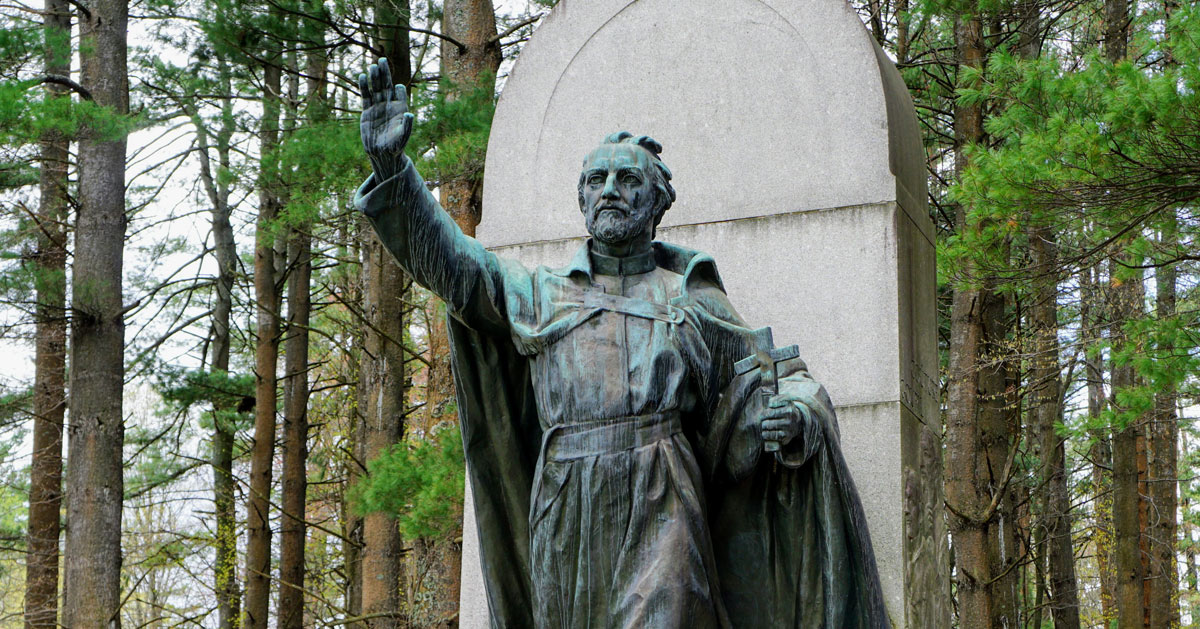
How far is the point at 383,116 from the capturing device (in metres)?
4.23

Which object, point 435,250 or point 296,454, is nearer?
point 435,250

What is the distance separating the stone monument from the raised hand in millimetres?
1896

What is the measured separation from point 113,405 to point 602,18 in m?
9.34

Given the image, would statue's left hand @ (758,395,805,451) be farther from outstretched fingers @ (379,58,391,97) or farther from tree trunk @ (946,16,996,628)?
tree trunk @ (946,16,996,628)

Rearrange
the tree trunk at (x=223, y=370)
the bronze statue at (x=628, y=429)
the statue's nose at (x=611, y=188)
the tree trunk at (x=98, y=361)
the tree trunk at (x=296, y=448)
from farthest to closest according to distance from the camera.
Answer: the tree trunk at (x=223, y=370) < the tree trunk at (x=296, y=448) < the tree trunk at (x=98, y=361) < the statue's nose at (x=611, y=188) < the bronze statue at (x=628, y=429)

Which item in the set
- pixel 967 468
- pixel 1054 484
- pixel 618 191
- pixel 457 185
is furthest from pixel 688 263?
pixel 1054 484

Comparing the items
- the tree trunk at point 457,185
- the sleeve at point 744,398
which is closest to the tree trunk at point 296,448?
the tree trunk at point 457,185

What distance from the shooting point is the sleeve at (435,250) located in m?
4.39

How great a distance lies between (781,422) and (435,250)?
111cm

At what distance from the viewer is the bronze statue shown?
14.3ft

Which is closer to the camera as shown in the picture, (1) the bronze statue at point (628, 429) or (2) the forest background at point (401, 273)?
(1) the bronze statue at point (628, 429)

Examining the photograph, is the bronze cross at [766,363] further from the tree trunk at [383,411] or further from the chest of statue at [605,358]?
the tree trunk at [383,411]

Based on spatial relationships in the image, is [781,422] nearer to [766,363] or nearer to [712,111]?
[766,363]

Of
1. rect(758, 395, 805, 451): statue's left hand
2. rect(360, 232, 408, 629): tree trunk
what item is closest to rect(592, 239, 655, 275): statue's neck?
rect(758, 395, 805, 451): statue's left hand
